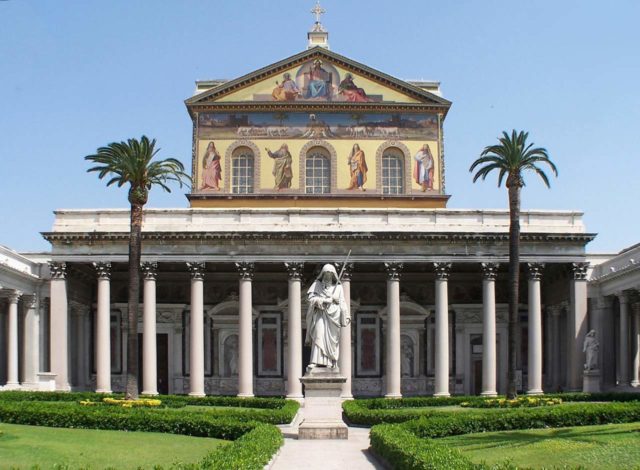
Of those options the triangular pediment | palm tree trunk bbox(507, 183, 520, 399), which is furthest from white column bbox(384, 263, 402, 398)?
the triangular pediment

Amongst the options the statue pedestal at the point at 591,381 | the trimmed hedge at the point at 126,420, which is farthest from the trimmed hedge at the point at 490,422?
the statue pedestal at the point at 591,381

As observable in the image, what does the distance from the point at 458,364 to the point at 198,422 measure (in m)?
29.4

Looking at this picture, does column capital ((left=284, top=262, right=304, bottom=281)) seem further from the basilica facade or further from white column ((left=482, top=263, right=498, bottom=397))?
white column ((left=482, top=263, right=498, bottom=397))

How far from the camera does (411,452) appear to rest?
2122 cm

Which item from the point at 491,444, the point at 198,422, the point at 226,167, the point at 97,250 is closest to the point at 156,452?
the point at 198,422

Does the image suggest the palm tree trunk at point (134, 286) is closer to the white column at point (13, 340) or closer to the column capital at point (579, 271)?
the white column at point (13, 340)

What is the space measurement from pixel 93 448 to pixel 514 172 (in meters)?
28.1

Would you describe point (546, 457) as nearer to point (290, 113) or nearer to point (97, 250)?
point (97, 250)

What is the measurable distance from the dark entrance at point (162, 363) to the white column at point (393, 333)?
42.7 ft

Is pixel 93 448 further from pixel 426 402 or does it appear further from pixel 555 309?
pixel 555 309

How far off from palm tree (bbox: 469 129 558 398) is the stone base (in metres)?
18.8

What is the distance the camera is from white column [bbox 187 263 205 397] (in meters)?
50.4

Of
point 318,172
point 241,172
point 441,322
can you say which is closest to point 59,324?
point 241,172

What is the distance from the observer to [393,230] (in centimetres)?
5094
